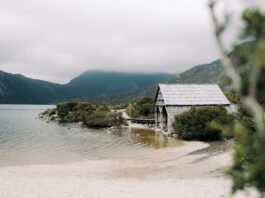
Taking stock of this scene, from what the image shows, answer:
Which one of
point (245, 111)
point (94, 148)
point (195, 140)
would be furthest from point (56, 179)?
point (195, 140)

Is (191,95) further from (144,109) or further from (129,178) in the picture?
(144,109)

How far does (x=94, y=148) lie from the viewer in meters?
35.0

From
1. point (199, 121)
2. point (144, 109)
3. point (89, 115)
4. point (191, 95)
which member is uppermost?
point (191, 95)

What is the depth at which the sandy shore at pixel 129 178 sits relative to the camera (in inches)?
656

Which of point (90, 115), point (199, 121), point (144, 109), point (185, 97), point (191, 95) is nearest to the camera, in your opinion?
point (199, 121)

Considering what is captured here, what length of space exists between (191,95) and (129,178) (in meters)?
24.6

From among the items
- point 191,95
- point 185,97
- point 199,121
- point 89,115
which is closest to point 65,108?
point 89,115

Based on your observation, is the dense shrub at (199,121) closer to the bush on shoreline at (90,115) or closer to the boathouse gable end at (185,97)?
the boathouse gable end at (185,97)

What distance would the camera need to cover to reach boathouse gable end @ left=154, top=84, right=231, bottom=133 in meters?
42.8

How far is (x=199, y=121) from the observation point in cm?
3862

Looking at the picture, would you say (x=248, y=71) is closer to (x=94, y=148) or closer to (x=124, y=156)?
(x=124, y=156)

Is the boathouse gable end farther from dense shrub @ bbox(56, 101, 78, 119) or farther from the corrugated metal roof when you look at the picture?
dense shrub @ bbox(56, 101, 78, 119)

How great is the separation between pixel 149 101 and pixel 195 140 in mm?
36029

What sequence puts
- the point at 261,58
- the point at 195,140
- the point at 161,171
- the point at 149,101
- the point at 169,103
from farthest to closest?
the point at 149,101 → the point at 169,103 → the point at 195,140 → the point at 161,171 → the point at 261,58
